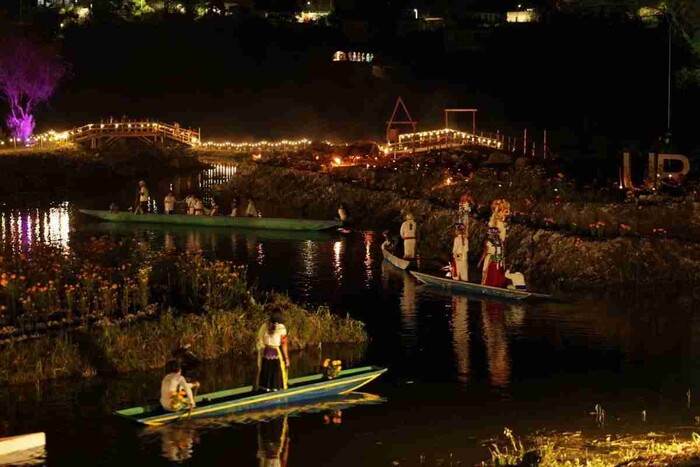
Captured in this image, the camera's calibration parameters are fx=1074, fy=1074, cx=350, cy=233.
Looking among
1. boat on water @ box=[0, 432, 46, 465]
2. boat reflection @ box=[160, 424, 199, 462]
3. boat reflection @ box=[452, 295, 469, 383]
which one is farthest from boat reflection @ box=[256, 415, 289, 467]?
boat reflection @ box=[452, 295, 469, 383]

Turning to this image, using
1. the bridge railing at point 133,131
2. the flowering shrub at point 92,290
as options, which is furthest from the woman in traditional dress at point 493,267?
the bridge railing at point 133,131

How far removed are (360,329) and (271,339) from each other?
5.69 metres

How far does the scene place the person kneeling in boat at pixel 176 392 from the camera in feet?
52.9

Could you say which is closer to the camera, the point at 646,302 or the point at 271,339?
the point at 271,339

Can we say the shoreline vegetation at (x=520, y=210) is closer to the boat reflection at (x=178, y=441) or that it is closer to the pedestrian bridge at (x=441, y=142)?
the pedestrian bridge at (x=441, y=142)

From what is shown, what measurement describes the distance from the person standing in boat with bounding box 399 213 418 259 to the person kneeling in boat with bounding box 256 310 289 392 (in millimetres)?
14279

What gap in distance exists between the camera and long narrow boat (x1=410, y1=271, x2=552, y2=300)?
1048 inches

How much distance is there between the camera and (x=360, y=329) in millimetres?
22797

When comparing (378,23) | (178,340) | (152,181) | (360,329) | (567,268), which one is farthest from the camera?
(378,23)

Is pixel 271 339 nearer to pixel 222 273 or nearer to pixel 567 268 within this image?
pixel 222 273

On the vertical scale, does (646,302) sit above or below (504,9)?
below

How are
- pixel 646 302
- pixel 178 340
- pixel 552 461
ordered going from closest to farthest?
pixel 552 461 → pixel 178 340 → pixel 646 302

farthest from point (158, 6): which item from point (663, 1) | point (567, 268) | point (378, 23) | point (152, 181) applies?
point (567, 268)

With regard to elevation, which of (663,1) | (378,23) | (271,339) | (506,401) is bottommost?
(506,401)
